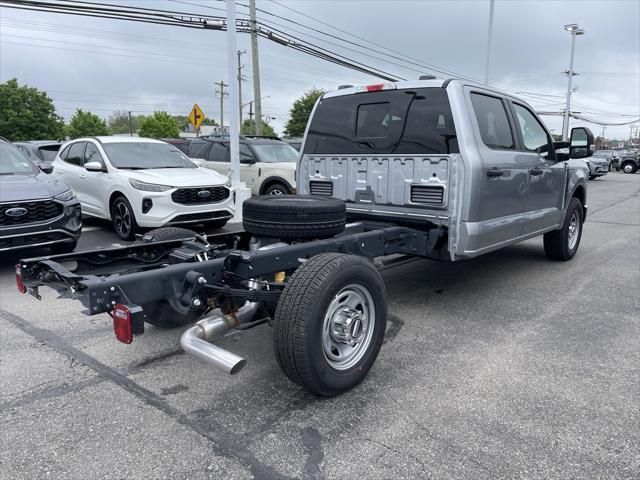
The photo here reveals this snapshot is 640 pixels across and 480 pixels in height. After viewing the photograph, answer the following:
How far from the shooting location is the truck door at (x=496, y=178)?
183 inches

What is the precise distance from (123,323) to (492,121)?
3.94 m

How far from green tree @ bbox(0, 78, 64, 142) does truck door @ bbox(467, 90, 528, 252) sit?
45.3m

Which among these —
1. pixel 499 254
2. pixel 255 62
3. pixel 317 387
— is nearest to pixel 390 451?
pixel 317 387

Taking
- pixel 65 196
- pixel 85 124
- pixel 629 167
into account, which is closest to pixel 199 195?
pixel 65 196

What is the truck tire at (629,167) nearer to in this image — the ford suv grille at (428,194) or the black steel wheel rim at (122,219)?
the black steel wheel rim at (122,219)

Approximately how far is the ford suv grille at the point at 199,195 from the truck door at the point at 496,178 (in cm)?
490

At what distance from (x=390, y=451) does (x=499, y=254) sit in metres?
5.54

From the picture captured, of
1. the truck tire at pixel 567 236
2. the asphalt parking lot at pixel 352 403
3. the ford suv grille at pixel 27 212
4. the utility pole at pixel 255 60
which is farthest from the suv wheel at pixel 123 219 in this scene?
the utility pole at pixel 255 60

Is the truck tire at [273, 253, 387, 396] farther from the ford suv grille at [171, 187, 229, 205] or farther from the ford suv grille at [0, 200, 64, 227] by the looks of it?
the ford suv grille at [171, 187, 229, 205]

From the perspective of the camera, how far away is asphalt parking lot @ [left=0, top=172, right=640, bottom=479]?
2.64m

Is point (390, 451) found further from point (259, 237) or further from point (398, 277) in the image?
point (398, 277)

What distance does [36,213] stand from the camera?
6.08 m

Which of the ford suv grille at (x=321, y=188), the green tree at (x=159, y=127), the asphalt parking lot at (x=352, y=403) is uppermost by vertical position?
Result: the green tree at (x=159, y=127)

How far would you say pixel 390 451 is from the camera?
273cm
